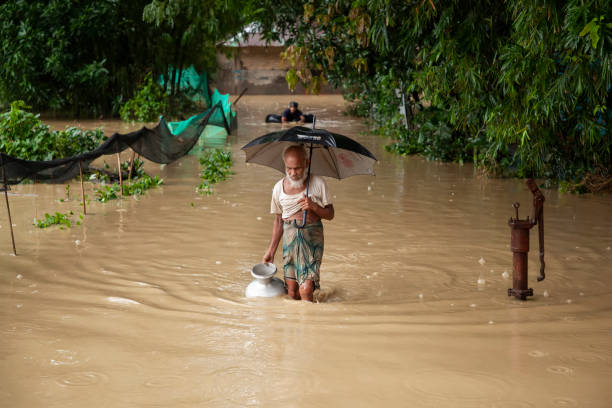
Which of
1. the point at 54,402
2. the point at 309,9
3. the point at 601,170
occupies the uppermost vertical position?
the point at 309,9

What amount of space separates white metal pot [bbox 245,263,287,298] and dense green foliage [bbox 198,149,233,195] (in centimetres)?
483

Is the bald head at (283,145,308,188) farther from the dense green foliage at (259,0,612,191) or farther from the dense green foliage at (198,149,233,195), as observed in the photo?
the dense green foliage at (198,149,233,195)

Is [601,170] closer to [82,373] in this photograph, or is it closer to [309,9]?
[309,9]

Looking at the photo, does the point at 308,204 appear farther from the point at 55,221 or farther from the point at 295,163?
the point at 55,221

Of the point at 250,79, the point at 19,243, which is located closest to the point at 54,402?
the point at 19,243

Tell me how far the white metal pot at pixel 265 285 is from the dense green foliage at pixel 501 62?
3100 millimetres

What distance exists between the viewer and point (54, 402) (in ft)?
11.7

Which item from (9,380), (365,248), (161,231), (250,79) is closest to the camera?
(9,380)

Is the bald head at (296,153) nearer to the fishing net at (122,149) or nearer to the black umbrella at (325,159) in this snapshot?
the black umbrella at (325,159)

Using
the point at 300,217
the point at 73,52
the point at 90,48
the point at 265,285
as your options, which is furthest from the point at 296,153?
the point at 90,48

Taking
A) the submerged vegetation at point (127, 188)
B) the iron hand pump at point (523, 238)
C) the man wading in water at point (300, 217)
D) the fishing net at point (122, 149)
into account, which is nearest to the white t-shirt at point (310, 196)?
the man wading in water at point (300, 217)

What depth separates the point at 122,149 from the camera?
374 inches

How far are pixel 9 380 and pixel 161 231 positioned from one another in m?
3.90

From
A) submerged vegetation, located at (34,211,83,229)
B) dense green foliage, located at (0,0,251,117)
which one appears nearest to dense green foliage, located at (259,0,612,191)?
submerged vegetation, located at (34,211,83,229)
